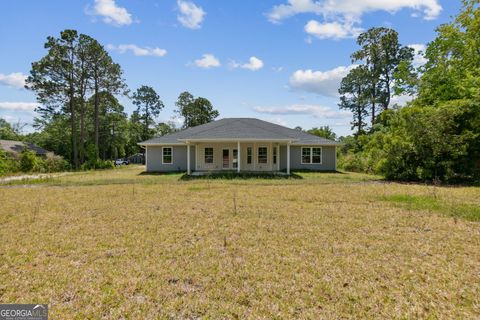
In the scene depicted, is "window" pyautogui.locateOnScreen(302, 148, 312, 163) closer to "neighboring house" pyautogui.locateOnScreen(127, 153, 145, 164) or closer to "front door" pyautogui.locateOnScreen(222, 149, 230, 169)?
"front door" pyautogui.locateOnScreen(222, 149, 230, 169)

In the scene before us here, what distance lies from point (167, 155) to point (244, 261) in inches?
786

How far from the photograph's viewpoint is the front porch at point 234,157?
2158 centimetres

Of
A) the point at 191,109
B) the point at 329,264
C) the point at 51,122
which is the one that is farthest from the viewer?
the point at 191,109

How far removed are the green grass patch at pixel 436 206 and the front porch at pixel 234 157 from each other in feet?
38.8

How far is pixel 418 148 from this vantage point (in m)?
14.9

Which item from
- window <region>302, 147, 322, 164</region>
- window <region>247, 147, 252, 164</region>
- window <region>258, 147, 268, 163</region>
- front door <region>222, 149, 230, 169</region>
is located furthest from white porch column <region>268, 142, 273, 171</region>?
window <region>302, 147, 322, 164</region>

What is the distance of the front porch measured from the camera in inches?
850

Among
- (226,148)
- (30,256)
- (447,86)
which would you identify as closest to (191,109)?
(226,148)

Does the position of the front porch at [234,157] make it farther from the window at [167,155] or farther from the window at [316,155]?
the window at [316,155]

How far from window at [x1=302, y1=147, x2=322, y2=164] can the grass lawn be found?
14625 millimetres

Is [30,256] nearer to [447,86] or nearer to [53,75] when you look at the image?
[447,86]

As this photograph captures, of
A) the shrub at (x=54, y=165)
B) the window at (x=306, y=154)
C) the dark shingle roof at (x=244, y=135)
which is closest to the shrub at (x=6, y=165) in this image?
the shrub at (x=54, y=165)

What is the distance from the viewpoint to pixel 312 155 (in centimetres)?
2328

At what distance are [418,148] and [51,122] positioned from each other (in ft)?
161
